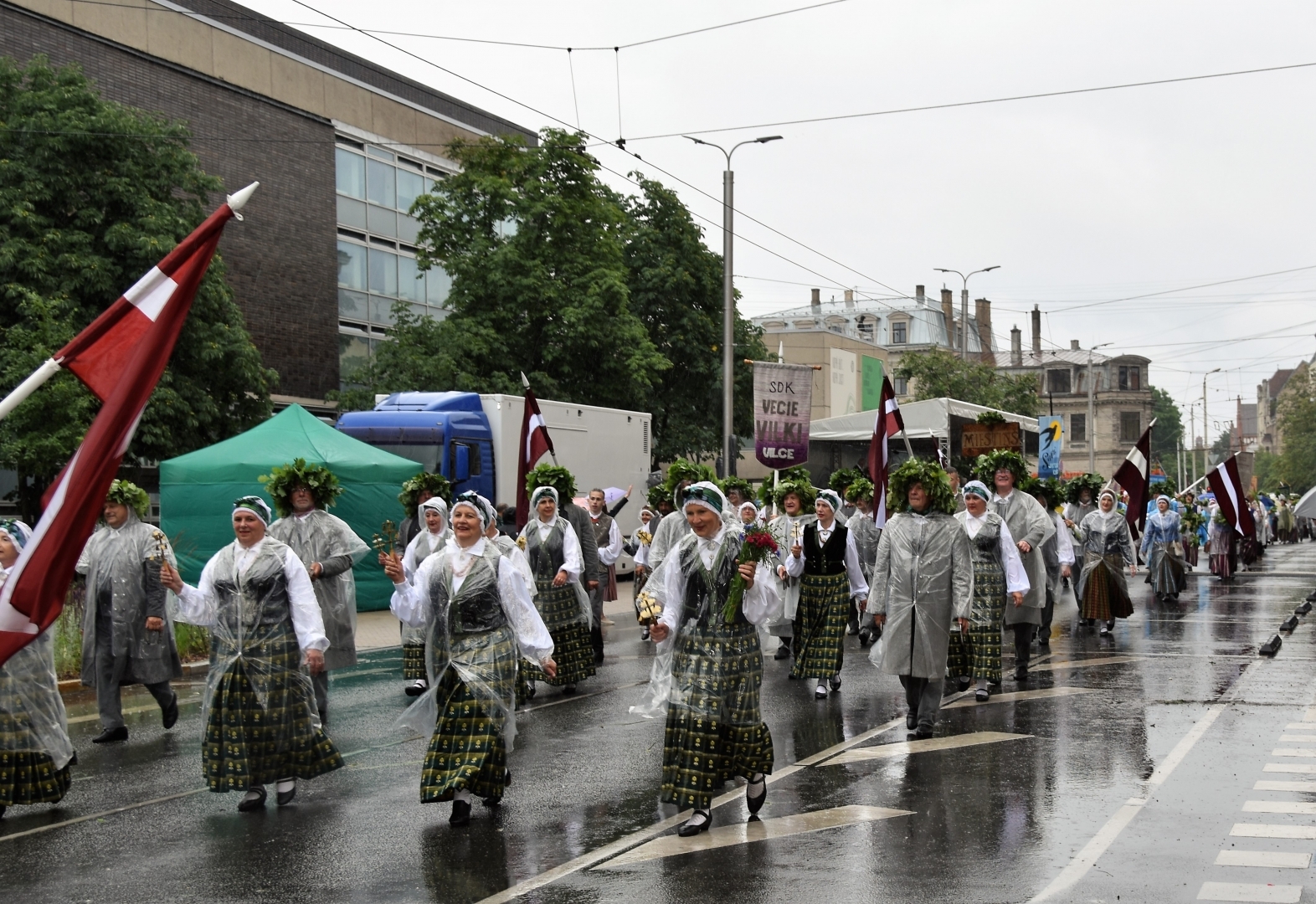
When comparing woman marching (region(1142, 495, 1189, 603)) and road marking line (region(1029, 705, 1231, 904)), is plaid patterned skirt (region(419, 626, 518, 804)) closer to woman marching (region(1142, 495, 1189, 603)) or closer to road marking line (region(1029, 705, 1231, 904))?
road marking line (region(1029, 705, 1231, 904))

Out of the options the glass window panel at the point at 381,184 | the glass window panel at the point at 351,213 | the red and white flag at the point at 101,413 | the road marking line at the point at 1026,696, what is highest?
the glass window panel at the point at 381,184

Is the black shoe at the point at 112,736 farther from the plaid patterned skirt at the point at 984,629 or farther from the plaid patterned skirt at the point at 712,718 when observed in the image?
the plaid patterned skirt at the point at 984,629

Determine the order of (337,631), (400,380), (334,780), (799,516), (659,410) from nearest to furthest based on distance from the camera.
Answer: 1. (334,780)
2. (337,631)
3. (799,516)
4. (400,380)
5. (659,410)

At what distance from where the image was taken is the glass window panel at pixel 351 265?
117 ft

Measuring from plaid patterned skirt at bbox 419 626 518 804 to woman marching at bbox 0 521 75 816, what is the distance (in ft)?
6.84

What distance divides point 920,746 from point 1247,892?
3740 millimetres

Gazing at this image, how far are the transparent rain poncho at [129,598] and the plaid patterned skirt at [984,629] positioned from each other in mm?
6124

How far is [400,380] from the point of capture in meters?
30.5

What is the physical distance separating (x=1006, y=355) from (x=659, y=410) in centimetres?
7715

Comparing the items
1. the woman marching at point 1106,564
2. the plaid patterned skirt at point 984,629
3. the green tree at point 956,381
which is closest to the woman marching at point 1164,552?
the woman marching at point 1106,564

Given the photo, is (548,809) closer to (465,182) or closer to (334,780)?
(334,780)

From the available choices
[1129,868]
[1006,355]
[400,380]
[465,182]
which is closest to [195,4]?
[465,182]

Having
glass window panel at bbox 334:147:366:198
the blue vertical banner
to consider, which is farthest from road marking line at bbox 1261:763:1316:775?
glass window panel at bbox 334:147:366:198

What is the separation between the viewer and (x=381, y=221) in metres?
37.1
